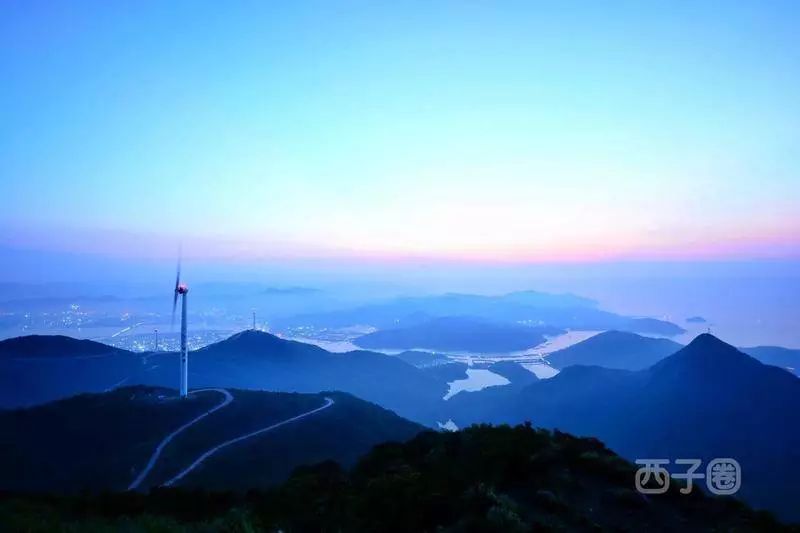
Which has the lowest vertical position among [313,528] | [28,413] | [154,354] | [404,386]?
[404,386]

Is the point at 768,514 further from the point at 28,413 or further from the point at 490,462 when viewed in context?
the point at 28,413

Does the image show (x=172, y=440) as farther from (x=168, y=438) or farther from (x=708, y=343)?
(x=708, y=343)

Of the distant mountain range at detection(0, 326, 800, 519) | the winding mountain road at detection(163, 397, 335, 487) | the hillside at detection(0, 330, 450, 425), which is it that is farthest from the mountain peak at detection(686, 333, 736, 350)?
the winding mountain road at detection(163, 397, 335, 487)

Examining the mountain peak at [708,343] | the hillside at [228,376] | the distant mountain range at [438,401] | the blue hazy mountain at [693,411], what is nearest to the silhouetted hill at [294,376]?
the hillside at [228,376]

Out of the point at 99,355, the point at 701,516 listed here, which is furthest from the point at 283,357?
the point at 701,516

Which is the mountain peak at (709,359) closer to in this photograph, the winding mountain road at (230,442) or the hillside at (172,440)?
the hillside at (172,440)
